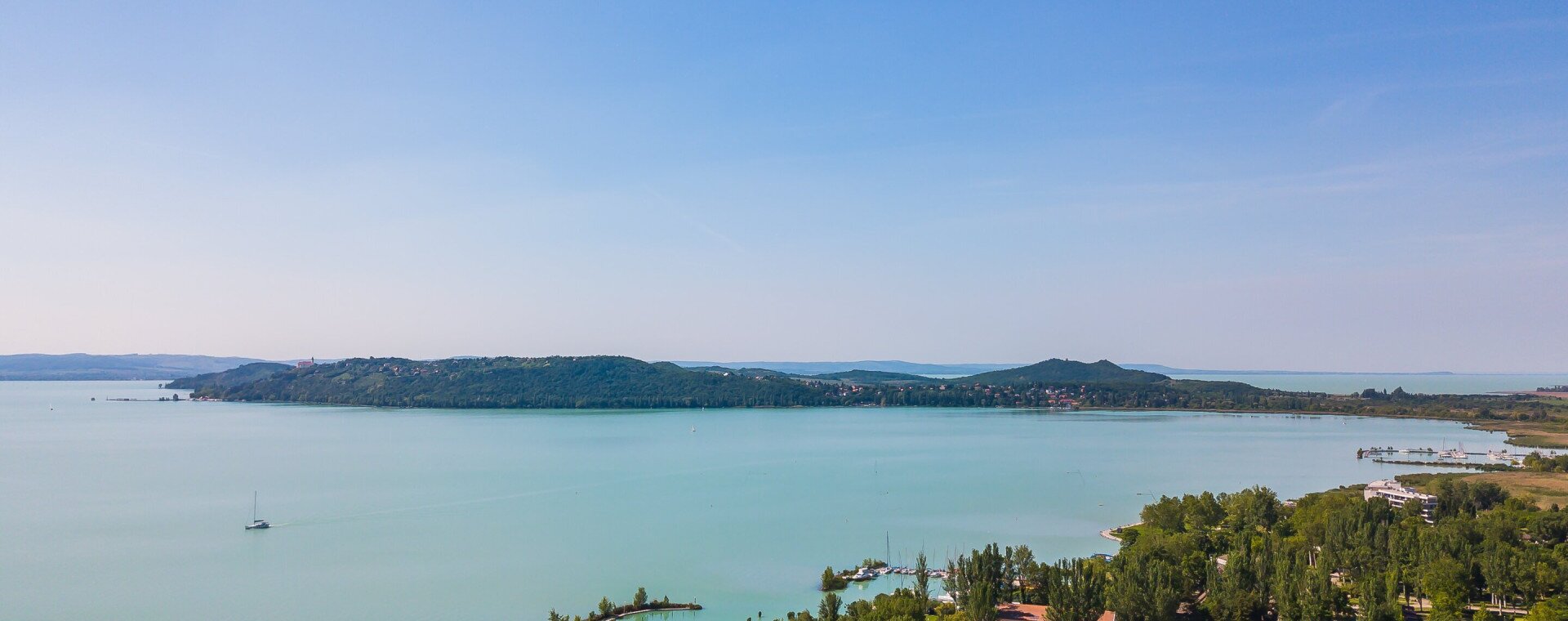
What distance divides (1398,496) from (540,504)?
947 inches

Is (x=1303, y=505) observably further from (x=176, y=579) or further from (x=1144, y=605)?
(x=176, y=579)

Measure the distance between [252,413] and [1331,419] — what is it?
81.1 metres

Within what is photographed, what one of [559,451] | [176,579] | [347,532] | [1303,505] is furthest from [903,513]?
[559,451]

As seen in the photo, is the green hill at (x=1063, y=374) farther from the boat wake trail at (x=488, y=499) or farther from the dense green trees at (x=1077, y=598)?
the dense green trees at (x=1077, y=598)

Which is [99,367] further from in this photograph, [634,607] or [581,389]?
[634,607]

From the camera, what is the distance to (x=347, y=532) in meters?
24.2

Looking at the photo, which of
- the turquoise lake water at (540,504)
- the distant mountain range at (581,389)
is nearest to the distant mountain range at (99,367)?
the distant mountain range at (581,389)

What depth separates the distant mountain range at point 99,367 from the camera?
154 metres

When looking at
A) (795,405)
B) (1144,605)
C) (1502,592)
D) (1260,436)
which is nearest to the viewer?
(1144,605)

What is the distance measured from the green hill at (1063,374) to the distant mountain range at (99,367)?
133 meters

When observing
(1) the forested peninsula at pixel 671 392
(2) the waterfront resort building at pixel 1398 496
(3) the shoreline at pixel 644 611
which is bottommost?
(3) the shoreline at pixel 644 611

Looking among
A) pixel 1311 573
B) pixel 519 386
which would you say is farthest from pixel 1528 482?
pixel 519 386

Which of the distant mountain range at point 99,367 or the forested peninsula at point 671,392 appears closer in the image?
the forested peninsula at point 671,392

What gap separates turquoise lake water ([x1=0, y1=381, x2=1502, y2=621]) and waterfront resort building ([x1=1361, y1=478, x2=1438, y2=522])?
5.77 meters
